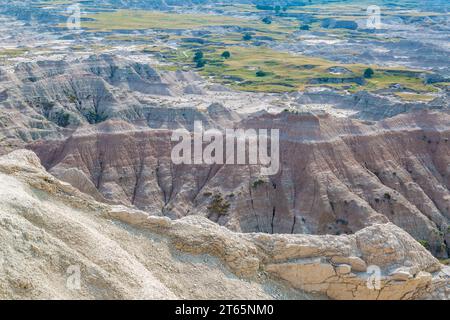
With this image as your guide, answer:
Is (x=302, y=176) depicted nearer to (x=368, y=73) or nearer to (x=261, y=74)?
(x=261, y=74)

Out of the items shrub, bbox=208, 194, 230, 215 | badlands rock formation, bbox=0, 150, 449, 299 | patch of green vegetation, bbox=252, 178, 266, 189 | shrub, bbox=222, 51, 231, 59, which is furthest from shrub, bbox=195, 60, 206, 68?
badlands rock formation, bbox=0, 150, 449, 299

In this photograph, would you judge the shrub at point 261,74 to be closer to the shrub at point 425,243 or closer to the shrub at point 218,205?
the shrub at point 218,205

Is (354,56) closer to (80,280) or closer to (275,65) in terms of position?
(275,65)

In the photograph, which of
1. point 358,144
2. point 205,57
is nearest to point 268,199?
point 358,144

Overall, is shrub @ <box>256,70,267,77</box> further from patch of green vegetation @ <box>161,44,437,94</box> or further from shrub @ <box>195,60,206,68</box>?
shrub @ <box>195,60,206,68</box>

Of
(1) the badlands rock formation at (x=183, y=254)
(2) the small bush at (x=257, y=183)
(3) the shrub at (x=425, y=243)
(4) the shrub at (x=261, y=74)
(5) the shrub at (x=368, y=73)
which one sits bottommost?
(3) the shrub at (x=425, y=243)

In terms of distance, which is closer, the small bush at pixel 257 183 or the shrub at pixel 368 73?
the small bush at pixel 257 183

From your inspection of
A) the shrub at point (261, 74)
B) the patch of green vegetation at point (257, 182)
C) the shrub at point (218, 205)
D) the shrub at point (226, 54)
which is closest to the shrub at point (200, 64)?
the shrub at point (226, 54)
